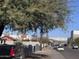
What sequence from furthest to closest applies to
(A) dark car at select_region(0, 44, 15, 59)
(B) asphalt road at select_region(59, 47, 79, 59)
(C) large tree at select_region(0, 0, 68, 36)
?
(B) asphalt road at select_region(59, 47, 79, 59) < (A) dark car at select_region(0, 44, 15, 59) < (C) large tree at select_region(0, 0, 68, 36)

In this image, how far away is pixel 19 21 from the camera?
79.2 ft

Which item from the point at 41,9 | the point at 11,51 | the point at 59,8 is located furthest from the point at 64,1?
the point at 11,51

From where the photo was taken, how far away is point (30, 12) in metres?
25.4

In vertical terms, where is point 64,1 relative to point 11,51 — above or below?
above

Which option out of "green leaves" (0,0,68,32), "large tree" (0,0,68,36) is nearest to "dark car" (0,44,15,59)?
"large tree" (0,0,68,36)

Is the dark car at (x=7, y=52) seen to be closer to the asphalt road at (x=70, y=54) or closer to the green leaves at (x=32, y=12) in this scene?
the green leaves at (x=32, y=12)


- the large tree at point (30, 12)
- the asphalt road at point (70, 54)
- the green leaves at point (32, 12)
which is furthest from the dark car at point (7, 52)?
the asphalt road at point (70, 54)

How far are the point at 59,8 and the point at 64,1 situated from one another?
34.5 inches

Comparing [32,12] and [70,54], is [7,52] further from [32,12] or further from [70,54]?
[70,54]

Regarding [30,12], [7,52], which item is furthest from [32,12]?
[7,52]

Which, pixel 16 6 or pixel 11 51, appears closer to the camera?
pixel 16 6

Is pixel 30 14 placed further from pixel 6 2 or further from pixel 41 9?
pixel 6 2

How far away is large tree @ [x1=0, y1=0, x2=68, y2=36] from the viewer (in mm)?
23266

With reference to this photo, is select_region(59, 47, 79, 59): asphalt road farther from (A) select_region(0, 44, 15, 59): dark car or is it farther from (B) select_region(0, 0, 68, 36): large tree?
(A) select_region(0, 44, 15, 59): dark car
